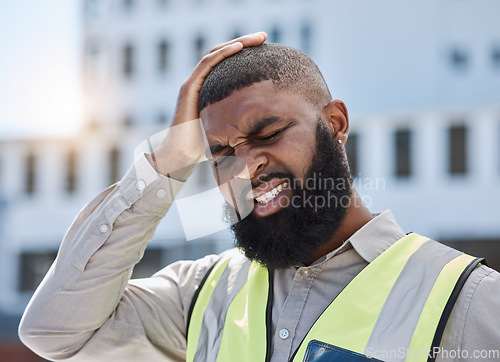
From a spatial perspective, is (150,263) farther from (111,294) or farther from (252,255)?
(252,255)

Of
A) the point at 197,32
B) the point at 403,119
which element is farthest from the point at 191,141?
the point at 197,32

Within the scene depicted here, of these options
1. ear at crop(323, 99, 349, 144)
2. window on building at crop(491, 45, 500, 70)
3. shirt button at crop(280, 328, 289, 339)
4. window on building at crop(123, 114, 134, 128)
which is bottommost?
window on building at crop(123, 114, 134, 128)

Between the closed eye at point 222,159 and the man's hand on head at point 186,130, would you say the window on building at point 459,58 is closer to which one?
the man's hand on head at point 186,130

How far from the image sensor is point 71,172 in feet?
81.3

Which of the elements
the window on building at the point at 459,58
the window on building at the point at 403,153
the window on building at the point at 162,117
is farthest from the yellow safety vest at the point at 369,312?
the window on building at the point at 162,117

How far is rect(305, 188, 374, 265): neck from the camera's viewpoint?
2.05 m

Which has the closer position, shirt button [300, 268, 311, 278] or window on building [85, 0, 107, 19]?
shirt button [300, 268, 311, 278]

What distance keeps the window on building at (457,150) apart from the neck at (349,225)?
1989 cm

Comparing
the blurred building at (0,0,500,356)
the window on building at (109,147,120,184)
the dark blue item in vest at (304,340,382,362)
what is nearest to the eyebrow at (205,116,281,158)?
the dark blue item in vest at (304,340,382,362)

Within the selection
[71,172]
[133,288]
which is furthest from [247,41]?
[71,172]

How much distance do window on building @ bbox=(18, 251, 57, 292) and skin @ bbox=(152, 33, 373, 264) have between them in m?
23.9

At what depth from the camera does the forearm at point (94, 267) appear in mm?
2080

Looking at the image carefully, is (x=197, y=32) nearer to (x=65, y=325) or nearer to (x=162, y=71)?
(x=162, y=71)

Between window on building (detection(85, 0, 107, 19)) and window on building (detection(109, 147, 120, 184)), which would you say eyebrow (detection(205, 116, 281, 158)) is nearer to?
window on building (detection(109, 147, 120, 184))
